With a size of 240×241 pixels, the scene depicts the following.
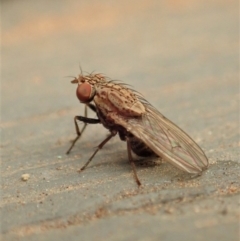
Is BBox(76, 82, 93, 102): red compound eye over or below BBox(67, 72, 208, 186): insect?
over

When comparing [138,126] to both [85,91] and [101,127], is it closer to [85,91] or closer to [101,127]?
[85,91]

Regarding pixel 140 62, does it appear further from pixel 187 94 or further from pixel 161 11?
pixel 161 11

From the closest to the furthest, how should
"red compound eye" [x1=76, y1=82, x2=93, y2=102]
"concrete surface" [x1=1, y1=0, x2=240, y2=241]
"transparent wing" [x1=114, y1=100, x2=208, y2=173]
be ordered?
"concrete surface" [x1=1, y1=0, x2=240, y2=241] < "transparent wing" [x1=114, y1=100, x2=208, y2=173] < "red compound eye" [x1=76, y1=82, x2=93, y2=102]

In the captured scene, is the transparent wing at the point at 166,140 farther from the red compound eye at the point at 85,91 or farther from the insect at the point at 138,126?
the red compound eye at the point at 85,91

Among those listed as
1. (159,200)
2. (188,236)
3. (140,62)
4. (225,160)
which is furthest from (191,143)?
(140,62)

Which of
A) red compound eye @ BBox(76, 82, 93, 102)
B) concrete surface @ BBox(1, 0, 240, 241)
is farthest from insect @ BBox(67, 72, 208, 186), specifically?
concrete surface @ BBox(1, 0, 240, 241)

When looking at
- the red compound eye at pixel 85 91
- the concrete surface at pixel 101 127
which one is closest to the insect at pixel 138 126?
the red compound eye at pixel 85 91

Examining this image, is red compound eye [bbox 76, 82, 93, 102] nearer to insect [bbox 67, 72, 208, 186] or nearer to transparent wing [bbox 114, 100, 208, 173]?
insect [bbox 67, 72, 208, 186]
